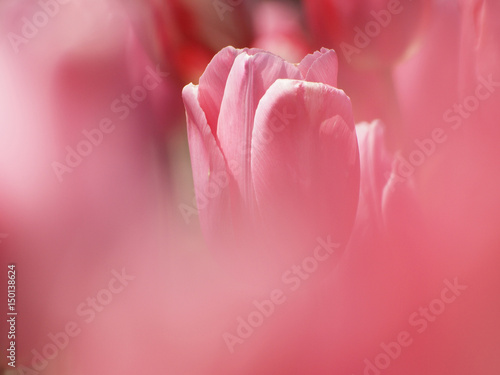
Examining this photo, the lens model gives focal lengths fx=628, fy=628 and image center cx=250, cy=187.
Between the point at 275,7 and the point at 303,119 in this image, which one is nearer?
the point at 303,119

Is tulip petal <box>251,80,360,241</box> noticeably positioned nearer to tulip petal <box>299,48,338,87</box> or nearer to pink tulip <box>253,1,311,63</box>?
tulip petal <box>299,48,338,87</box>

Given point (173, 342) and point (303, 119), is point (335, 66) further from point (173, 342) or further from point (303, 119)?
point (173, 342)

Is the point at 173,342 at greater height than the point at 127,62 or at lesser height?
lesser

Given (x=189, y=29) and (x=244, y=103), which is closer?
(x=244, y=103)

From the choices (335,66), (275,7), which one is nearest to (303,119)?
(335,66)

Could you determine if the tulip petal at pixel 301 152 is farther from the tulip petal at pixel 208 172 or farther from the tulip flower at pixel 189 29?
the tulip flower at pixel 189 29

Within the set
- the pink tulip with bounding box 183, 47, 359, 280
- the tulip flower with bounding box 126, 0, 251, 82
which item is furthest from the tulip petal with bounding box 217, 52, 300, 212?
the tulip flower with bounding box 126, 0, 251, 82

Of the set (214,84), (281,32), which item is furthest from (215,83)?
(281,32)

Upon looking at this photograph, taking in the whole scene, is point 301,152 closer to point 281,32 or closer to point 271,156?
point 271,156
